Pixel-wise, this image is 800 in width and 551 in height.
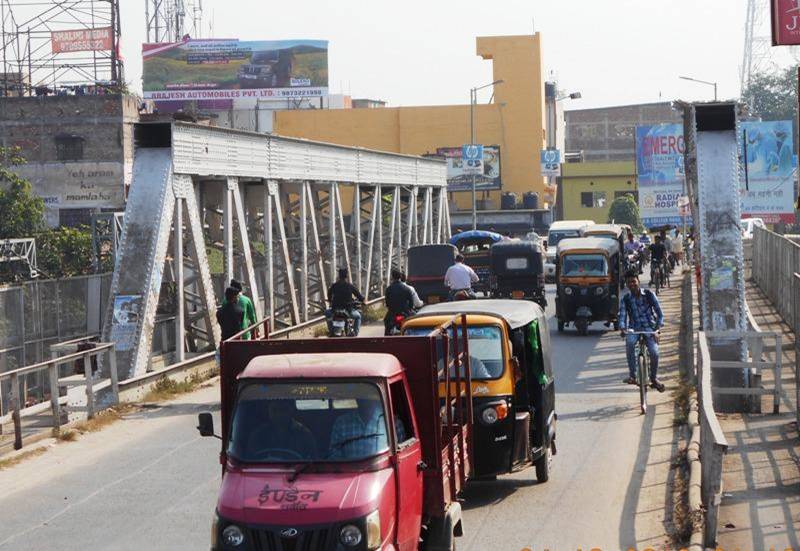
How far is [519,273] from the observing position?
34.7 meters

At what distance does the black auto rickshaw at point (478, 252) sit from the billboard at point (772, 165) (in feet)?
95.6

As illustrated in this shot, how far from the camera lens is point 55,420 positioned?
1711cm

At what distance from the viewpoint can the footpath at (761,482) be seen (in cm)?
1073

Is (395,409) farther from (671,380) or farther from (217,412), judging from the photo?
(671,380)

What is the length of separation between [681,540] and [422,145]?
85.7m

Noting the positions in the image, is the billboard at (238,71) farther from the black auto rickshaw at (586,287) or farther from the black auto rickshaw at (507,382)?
the black auto rickshaw at (507,382)

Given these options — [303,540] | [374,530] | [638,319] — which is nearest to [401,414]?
[374,530]

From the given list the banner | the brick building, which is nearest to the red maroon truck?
the brick building

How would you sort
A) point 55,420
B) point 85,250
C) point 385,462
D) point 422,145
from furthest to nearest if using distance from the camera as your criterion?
point 422,145 → point 85,250 → point 55,420 → point 385,462

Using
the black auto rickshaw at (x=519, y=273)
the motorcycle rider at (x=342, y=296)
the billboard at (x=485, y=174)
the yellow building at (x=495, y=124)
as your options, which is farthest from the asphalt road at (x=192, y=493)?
the yellow building at (x=495, y=124)

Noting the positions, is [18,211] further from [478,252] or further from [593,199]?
[593,199]

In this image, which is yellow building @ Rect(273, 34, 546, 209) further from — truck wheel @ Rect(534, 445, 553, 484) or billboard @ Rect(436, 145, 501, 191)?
truck wheel @ Rect(534, 445, 553, 484)

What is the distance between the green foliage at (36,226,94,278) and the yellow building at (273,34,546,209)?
56059 millimetres

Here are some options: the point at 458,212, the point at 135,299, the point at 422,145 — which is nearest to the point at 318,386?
the point at 135,299
